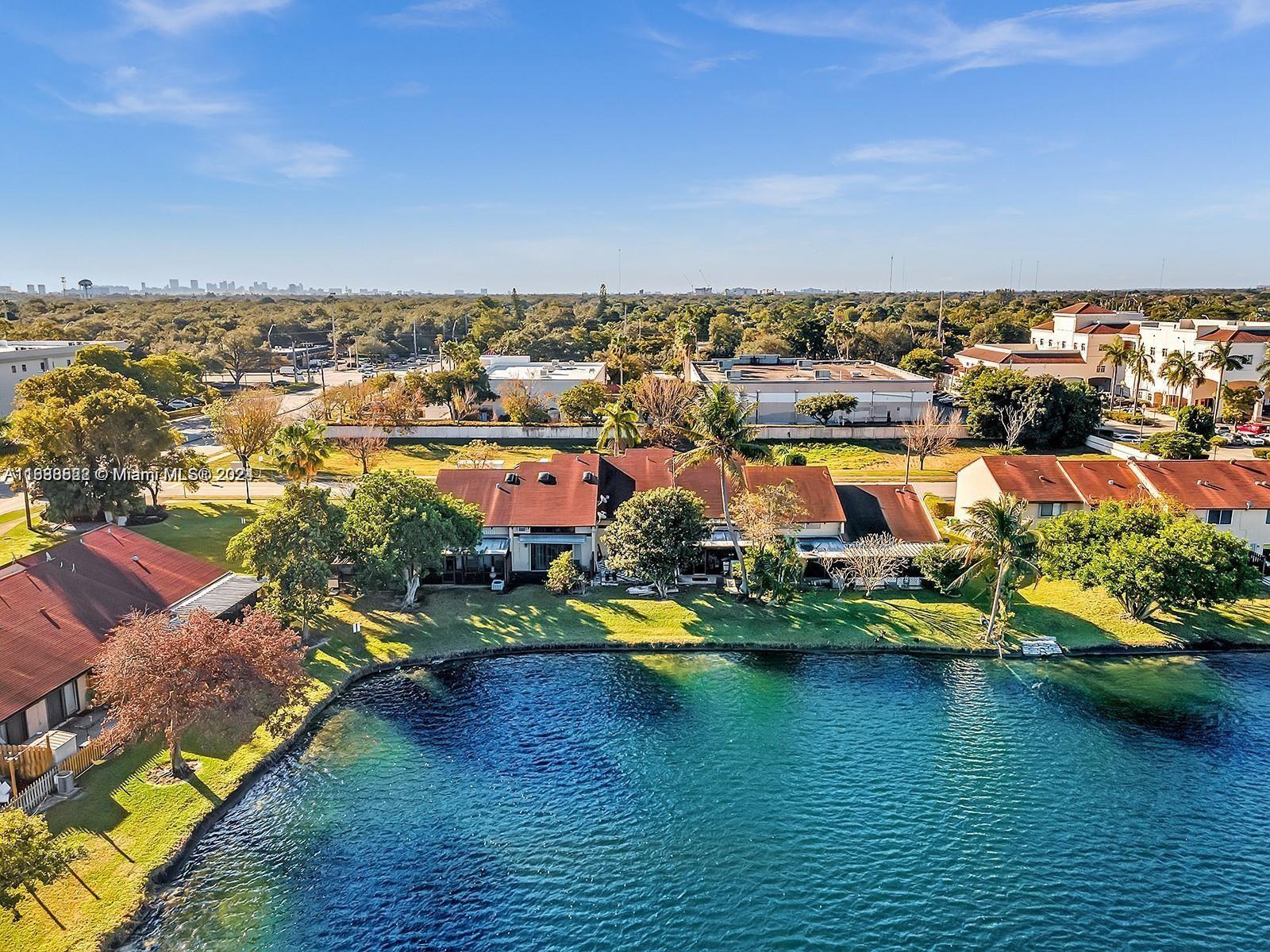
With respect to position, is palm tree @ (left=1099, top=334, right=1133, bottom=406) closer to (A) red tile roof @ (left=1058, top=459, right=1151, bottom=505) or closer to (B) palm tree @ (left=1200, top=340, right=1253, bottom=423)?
(B) palm tree @ (left=1200, top=340, right=1253, bottom=423)

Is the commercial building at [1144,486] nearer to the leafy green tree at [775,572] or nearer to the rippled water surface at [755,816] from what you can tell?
the leafy green tree at [775,572]

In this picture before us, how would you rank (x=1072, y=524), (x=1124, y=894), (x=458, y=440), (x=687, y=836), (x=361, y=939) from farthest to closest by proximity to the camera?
1. (x=458, y=440)
2. (x=1072, y=524)
3. (x=687, y=836)
4. (x=1124, y=894)
5. (x=361, y=939)

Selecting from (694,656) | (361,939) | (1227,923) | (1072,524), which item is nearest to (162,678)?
(361,939)

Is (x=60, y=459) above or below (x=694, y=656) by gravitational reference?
above

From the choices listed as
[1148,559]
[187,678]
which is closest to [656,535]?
[187,678]

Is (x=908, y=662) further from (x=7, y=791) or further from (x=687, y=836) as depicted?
(x=7, y=791)

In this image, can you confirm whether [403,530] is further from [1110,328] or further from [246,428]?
[1110,328]
